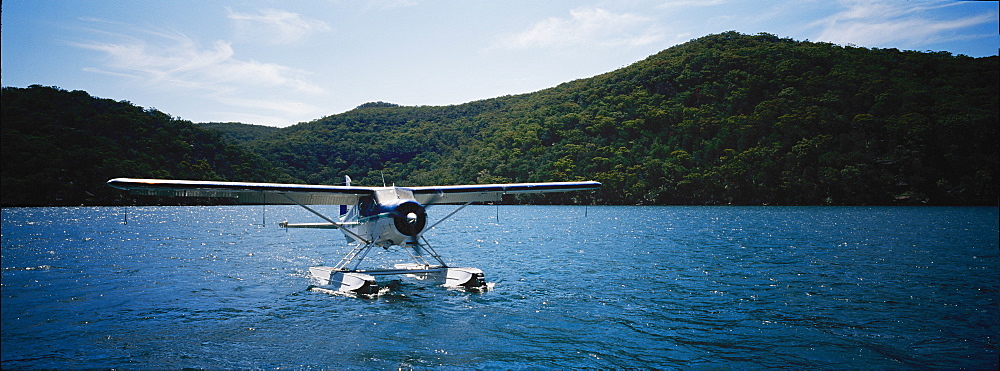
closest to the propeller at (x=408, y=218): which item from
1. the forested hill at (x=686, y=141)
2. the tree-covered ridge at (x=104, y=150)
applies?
the tree-covered ridge at (x=104, y=150)

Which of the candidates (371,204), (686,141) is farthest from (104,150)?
(686,141)

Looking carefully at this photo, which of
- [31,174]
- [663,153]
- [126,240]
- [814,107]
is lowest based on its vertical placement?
[126,240]

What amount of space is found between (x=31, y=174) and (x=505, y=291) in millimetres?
56958

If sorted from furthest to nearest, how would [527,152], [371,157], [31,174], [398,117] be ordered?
[398,117] < [371,157] < [527,152] < [31,174]

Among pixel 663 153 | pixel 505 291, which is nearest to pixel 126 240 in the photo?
pixel 505 291

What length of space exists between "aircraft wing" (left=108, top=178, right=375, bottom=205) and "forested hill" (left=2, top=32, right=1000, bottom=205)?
48.1 m

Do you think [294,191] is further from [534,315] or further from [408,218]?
[534,315]

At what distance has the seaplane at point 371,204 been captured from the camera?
1171cm

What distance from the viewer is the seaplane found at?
38.4ft

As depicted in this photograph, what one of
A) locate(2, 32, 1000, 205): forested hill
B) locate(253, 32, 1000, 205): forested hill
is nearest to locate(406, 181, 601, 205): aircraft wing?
locate(2, 32, 1000, 205): forested hill

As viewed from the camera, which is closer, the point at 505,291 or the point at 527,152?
the point at 505,291

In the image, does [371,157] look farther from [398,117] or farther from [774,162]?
[774,162]

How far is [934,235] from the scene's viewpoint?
30.0m

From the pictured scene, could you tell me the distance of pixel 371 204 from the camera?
42.6ft
